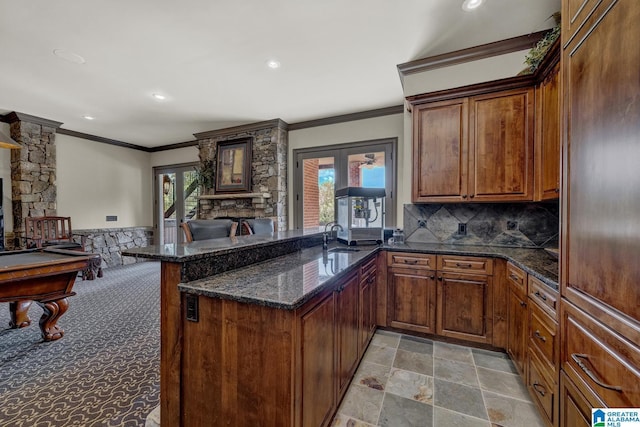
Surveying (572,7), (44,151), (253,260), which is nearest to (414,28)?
(572,7)

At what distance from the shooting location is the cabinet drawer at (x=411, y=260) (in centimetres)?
246

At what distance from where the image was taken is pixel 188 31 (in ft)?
7.96

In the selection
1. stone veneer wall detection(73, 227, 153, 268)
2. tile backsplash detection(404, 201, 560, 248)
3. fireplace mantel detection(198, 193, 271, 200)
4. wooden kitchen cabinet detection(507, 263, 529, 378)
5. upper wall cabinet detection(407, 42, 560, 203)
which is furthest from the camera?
stone veneer wall detection(73, 227, 153, 268)

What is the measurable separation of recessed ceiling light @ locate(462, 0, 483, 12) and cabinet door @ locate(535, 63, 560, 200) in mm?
772

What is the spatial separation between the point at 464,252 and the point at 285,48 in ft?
8.68

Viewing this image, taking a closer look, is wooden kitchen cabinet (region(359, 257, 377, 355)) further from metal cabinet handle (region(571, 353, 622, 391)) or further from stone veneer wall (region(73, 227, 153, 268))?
stone veneer wall (region(73, 227, 153, 268))

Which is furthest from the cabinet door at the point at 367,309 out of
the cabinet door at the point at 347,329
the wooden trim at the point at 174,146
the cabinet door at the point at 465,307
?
the wooden trim at the point at 174,146

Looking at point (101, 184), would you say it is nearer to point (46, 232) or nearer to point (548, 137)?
point (46, 232)

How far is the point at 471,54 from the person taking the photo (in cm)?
271

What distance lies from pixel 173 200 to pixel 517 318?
283 inches

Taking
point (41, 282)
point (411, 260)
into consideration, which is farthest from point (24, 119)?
point (411, 260)

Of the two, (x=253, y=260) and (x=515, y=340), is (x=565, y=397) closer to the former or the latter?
(x=515, y=340)

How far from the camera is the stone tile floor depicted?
159 cm

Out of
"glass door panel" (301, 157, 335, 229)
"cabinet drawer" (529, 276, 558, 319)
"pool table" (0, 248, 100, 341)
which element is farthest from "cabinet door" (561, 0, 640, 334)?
"glass door panel" (301, 157, 335, 229)
